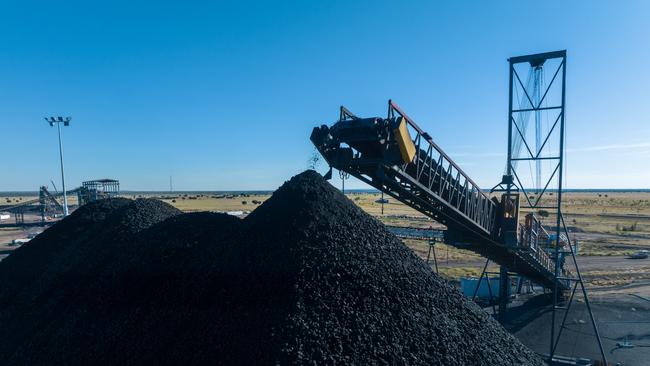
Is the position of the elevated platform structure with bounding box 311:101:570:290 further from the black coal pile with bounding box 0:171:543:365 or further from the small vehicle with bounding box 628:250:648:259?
the small vehicle with bounding box 628:250:648:259

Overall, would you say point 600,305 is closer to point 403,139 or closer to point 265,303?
point 403,139

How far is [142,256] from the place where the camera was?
8.27 m

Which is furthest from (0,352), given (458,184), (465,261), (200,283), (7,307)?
(465,261)

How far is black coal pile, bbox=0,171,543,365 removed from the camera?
18.6 feet

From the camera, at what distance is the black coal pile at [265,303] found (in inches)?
223

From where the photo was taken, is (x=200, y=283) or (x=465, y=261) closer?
(x=200, y=283)

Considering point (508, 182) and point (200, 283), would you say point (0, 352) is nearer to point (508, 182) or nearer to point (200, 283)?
point (200, 283)

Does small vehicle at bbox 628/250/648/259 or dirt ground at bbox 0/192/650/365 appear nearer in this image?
dirt ground at bbox 0/192/650/365

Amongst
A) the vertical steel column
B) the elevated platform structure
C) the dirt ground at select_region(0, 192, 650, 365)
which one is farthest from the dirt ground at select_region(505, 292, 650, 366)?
the elevated platform structure

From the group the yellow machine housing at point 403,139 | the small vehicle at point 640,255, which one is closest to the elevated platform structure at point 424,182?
the yellow machine housing at point 403,139

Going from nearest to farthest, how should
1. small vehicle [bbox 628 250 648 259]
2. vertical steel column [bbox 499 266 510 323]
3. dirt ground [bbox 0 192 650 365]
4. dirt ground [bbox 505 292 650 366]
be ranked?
dirt ground [bbox 505 292 650 366], dirt ground [bbox 0 192 650 365], vertical steel column [bbox 499 266 510 323], small vehicle [bbox 628 250 648 259]

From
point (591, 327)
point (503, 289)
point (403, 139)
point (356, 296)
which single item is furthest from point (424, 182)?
point (591, 327)

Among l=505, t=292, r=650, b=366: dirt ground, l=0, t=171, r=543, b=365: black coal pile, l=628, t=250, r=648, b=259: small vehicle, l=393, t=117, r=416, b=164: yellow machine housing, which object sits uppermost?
l=393, t=117, r=416, b=164: yellow machine housing

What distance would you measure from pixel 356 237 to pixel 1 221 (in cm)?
5690
